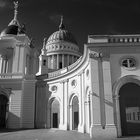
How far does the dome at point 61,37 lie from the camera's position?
219 feet

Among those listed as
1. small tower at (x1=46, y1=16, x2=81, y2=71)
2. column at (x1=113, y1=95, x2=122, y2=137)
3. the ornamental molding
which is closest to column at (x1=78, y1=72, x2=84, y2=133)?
the ornamental molding

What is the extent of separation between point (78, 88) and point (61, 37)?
4152 centimetres

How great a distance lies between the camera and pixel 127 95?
2183 centimetres

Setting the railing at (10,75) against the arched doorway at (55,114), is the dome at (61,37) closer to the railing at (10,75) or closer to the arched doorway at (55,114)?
the railing at (10,75)

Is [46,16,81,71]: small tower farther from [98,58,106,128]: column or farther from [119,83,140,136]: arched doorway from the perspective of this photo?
[98,58,106,128]: column

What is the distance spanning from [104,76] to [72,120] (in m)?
11.1

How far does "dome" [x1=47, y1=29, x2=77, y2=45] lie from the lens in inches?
2623

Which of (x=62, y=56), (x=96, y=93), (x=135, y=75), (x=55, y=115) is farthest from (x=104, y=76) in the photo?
(x=62, y=56)

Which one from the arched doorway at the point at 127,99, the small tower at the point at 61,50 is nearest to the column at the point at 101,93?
the arched doorway at the point at 127,99

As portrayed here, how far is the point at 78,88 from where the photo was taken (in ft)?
91.6

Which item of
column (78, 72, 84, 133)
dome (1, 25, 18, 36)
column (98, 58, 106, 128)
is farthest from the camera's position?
dome (1, 25, 18, 36)

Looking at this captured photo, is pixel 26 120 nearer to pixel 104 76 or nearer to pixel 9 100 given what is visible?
pixel 9 100

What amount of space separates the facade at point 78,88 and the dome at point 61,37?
61.2 ft

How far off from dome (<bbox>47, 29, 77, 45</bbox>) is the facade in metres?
18.7
